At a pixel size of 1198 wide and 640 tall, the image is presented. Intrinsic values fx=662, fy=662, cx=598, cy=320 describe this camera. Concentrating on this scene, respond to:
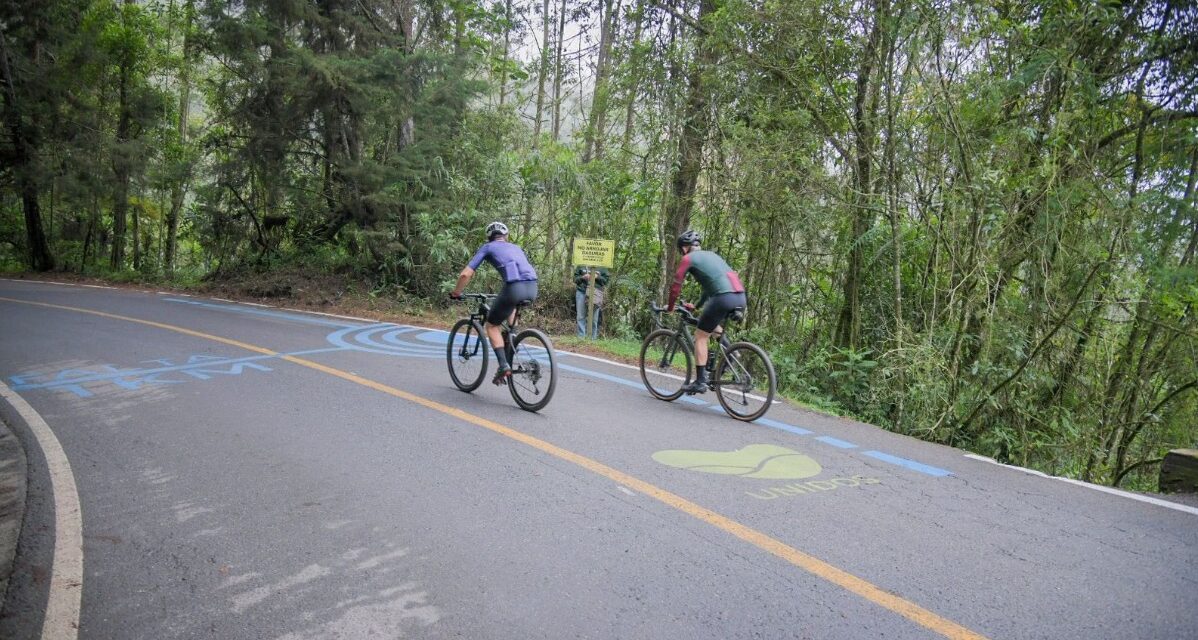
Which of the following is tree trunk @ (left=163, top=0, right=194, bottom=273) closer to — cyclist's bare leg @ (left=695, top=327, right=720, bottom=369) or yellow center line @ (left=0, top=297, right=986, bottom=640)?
yellow center line @ (left=0, top=297, right=986, bottom=640)

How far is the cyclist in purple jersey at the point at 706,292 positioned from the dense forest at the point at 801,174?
8.14 ft

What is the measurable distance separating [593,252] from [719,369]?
4643 millimetres

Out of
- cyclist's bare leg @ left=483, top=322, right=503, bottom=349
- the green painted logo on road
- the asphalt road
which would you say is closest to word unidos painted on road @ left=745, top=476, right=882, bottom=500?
the asphalt road

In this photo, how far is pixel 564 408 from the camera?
6711 millimetres

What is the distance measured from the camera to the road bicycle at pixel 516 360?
21.4 ft

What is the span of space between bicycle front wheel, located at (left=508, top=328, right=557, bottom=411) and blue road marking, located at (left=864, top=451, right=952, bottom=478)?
2974mm

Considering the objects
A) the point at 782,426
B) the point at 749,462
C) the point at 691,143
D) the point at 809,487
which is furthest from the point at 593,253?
the point at 809,487

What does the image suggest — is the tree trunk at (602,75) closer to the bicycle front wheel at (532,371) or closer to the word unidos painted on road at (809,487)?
the bicycle front wheel at (532,371)

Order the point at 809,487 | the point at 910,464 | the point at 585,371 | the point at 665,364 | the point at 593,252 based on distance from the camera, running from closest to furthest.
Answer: the point at 809,487 → the point at 910,464 → the point at 665,364 → the point at 585,371 → the point at 593,252

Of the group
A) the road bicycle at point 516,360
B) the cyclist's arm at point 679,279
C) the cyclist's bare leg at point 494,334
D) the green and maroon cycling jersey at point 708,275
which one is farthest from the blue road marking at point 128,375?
the green and maroon cycling jersey at point 708,275

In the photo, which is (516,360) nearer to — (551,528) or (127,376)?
(551,528)

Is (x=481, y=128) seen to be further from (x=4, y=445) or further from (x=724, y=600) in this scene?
(x=724, y=600)

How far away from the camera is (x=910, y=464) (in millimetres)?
5527

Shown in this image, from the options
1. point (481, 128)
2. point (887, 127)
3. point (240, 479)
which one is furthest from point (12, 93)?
point (887, 127)
